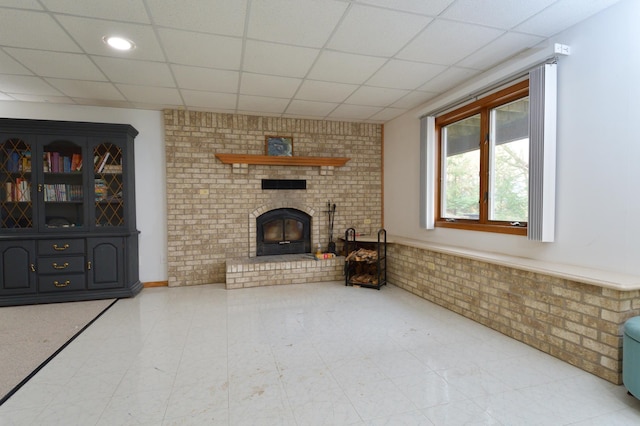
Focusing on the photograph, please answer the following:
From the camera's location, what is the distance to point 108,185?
427 cm

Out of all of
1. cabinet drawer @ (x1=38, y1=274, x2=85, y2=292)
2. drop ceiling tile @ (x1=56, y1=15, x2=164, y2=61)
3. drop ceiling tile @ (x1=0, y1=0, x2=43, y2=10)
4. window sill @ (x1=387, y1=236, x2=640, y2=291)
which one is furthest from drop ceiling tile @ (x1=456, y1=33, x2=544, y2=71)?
cabinet drawer @ (x1=38, y1=274, x2=85, y2=292)

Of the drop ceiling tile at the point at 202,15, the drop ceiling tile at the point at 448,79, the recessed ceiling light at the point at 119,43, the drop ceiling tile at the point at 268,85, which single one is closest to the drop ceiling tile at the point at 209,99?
the drop ceiling tile at the point at 268,85

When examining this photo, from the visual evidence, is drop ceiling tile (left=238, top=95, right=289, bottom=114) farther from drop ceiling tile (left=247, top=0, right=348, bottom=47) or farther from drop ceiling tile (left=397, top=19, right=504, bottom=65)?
drop ceiling tile (left=397, top=19, right=504, bottom=65)

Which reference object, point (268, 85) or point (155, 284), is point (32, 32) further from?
point (155, 284)

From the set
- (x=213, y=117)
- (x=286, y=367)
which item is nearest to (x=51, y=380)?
(x=286, y=367)

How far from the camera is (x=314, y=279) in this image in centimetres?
487

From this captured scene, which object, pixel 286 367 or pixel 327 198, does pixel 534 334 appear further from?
pixel 327 198

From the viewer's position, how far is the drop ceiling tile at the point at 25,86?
11.4 feet

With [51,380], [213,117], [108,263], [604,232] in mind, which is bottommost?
[51,380]

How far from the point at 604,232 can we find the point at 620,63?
1.28 meters

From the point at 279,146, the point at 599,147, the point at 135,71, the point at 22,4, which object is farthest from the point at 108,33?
the point at 599,147

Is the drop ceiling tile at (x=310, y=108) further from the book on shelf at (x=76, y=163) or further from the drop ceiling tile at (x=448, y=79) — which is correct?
the book on shelf at (x=76, y=163)

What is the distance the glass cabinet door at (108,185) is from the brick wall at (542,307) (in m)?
4.31

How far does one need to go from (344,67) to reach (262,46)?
2.96 ft
